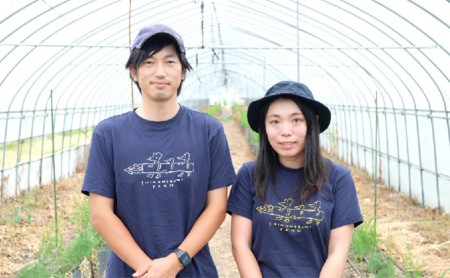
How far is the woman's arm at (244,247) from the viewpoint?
2.21m

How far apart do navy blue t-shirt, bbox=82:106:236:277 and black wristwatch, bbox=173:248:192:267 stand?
0.05 metres

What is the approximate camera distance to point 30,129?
10.2 meters

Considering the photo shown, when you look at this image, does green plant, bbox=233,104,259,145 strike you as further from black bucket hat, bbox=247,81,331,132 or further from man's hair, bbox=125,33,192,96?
man's hair, bbox=125,33,192,96

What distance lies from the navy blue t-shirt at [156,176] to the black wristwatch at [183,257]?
0.05 meters

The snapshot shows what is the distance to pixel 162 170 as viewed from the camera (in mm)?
2180

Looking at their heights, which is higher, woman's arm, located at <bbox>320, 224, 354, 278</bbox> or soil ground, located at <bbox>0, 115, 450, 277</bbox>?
woman's arm, located at <bbox>320, 224, 354, 278</bbox>

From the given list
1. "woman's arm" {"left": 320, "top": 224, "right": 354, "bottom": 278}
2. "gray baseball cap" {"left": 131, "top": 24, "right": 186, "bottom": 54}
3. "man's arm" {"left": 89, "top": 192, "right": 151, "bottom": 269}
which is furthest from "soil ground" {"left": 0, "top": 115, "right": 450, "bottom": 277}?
"gray baseball cap" {"left": 131, "top": 24, "right": 186, "bottom": 54}

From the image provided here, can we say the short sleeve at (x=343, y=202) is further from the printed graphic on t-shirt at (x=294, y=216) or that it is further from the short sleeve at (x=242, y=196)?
the short sleeve at (x=242, y=196)

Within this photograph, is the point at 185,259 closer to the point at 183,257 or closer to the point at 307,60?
the point at 183,257

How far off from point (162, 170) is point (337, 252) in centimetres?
77

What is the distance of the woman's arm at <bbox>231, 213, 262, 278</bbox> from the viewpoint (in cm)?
221

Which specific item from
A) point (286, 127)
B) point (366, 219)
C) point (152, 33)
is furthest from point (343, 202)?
point (366, 219)

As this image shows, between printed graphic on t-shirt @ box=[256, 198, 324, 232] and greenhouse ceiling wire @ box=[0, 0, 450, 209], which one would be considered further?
greenhouse ceiling wire @ box=[0, 0, 450, 209]

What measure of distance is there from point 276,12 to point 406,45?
2958mm
